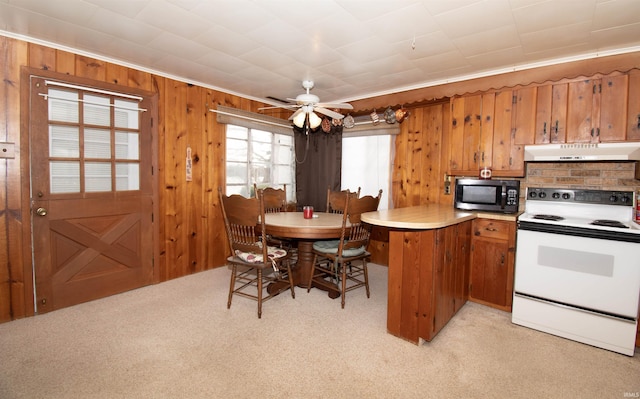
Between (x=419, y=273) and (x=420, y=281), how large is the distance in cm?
6

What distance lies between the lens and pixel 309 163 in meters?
4.81

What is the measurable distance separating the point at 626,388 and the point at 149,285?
13.2ft

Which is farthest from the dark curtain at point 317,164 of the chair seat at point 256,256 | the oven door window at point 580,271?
the oven door window at point 580,271

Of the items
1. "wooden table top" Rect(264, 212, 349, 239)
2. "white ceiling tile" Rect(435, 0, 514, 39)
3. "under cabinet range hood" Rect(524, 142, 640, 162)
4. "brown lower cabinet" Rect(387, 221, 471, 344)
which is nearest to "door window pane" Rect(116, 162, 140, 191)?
"wooden table top" Rect(264, 212, 349, 239)

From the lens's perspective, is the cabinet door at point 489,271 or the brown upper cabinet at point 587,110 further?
the cabinet door at point 489,271

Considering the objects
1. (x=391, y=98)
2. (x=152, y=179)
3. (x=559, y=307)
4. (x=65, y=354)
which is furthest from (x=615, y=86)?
(x=65, y=354)

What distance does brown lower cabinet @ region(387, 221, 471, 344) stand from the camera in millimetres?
2143

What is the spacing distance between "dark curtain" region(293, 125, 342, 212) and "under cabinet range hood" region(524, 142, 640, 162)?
2.44 m

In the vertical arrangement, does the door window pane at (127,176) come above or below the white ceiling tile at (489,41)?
below

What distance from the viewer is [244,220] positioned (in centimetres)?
255

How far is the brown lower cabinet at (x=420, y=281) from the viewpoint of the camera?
2.14 m

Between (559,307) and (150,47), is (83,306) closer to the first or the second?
(150,47)

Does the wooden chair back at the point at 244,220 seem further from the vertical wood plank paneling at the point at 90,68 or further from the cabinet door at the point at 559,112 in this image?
the cabinet door at the point at 559,112

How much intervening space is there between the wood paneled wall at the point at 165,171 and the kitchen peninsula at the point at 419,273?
7.85ft
